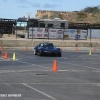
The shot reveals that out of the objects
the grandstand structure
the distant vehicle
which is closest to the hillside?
the grandstand structure

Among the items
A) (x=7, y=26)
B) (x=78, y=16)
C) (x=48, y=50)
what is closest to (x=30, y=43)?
(x=48, y=50)

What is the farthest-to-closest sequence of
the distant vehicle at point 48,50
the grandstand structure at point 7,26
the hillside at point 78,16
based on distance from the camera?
the hillside at point 78,16, the grandstand structure at point 7,26, the distant vehicle at point 48,50

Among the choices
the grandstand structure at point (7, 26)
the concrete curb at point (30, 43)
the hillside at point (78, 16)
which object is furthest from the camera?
the hillside at point (78, 16)

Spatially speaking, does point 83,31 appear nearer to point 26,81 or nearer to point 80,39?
point 80,39

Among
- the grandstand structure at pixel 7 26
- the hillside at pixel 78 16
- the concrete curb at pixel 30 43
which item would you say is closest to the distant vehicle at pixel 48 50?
the concrete curb at pixel 30 43

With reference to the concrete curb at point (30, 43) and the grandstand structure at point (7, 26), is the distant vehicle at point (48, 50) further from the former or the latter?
the grandstand structure at point (7, 26)

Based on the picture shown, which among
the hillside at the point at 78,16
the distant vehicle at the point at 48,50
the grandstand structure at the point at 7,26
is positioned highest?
the hillside at the point at 78,16

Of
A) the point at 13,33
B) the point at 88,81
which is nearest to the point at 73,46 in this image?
the point at 13,33

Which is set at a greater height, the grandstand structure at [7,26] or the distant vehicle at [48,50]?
the grandstand structure at [7,26]

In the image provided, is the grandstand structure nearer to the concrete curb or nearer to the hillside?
the concrete curb

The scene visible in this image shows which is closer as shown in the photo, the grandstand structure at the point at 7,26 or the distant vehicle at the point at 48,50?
the distant vehicle at the point at 48,50

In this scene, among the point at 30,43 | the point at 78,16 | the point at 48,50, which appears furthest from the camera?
the point at 78,16

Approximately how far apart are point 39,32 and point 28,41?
4.80 metres

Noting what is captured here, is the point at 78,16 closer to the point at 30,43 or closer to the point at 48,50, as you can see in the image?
the point at 30,43
